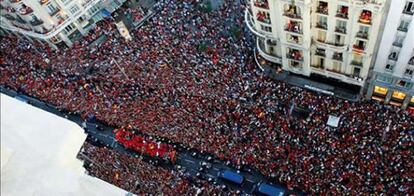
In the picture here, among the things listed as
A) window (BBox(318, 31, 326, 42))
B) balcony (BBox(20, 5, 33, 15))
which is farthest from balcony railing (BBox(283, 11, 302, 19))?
balcony (BBox(20, 5, 33, 15))

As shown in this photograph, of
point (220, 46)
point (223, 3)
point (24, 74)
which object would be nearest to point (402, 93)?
point (220, 46)

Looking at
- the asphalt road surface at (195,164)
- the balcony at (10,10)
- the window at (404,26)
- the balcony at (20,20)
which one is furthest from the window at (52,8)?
the window at (404,26)

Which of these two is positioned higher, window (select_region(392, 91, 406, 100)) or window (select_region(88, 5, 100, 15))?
window (select_region(88, 5, 100, 15))

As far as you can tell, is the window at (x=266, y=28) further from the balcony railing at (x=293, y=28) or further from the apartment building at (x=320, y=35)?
the balcony railing at (x=293, y=28)

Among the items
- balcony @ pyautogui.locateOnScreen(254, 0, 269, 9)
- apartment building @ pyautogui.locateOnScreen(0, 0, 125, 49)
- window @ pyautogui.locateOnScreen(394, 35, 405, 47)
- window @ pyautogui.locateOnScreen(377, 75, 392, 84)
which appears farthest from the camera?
apartment building @ pyautogui.locateOnScreen(0, 0, 125, 49)

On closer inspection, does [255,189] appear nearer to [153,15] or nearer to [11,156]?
[153,15]

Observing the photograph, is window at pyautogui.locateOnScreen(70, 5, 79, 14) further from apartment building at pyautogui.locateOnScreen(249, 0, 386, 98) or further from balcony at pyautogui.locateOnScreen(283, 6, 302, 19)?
balcony at pyautogui.locateOnScreen(283, 6, 302, 19)

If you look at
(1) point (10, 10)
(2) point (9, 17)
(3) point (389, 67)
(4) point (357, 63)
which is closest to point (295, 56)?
(4) point (357, 63)
